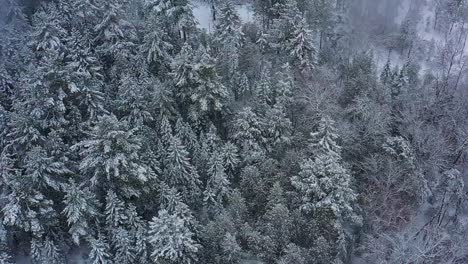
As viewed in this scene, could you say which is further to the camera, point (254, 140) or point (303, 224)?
point (254, 140)

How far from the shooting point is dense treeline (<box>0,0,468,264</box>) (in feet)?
105

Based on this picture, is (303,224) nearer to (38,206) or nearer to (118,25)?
(38,206)

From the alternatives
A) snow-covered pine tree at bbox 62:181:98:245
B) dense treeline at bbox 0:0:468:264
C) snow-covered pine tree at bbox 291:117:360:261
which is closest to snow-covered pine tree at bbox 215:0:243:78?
dense treeline at bbox 0:0:468:264

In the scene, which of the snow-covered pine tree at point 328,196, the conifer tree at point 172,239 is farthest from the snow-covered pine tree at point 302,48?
the conifer tree at point 172,239

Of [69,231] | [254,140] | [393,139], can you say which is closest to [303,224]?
[254,140]

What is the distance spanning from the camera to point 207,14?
2414 inches

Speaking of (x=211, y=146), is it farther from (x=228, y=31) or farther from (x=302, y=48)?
(x=228, y=31)

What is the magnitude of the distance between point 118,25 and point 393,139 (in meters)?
28.3

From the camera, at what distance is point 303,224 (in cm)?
3447

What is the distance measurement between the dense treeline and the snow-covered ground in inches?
384

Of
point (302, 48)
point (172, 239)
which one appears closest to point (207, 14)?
point (302, 48)

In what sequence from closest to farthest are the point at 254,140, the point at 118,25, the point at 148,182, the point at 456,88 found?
1. the point at 148,182
2. the point at 254,140
3. the point at 118,25
4. the point at 456,88

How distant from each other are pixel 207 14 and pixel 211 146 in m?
29.0

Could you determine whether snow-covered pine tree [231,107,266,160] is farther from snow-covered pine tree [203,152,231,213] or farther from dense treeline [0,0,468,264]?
snow-covered pine tree [203,152,231,213]
